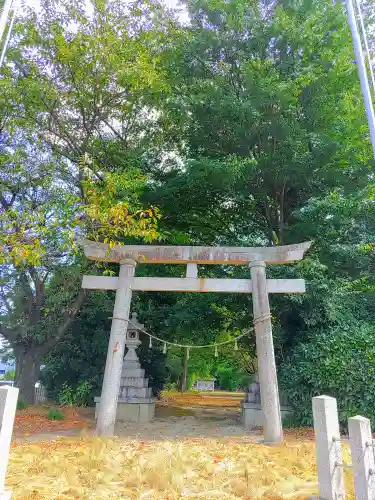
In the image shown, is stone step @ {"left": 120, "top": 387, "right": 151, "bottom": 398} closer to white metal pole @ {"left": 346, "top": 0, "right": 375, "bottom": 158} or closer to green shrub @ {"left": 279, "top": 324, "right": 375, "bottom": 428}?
green shrub @ {"left": 279, "top": 324, "right": 375, "bottom": 428}

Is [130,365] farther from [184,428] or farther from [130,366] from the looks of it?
[184,428]

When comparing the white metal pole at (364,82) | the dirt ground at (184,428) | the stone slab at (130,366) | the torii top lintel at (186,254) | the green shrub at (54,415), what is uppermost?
the white metal pole at (364,82)

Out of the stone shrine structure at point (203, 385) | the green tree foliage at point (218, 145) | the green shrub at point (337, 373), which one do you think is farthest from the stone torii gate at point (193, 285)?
the stone shrine structure at point (203, 385)

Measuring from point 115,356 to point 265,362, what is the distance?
2878 millimetres

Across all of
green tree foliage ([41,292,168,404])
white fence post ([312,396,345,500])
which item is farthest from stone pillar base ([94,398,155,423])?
white fence post ([312,396,345,500])

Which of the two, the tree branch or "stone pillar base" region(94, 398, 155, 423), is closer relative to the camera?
"stone pillar base" region(94, 398, 155, 423)

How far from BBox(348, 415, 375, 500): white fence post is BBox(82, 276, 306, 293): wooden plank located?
167 inches

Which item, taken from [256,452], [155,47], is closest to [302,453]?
[256,452]

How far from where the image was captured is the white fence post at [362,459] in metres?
3.66

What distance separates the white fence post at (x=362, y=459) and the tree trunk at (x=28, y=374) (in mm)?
10513

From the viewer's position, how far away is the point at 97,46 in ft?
32.3

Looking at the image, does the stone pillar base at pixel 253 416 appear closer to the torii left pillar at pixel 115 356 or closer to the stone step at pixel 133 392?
the stone step at pixel 133 392

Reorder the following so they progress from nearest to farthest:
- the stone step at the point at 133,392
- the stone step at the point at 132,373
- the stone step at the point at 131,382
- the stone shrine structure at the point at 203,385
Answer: the stone step at the point at 133,392 → the stone step at the point at 131,382 → the stone step at the point at 132,373 → the stone shrine structure at the point at 203,385

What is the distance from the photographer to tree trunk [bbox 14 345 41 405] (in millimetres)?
12141
